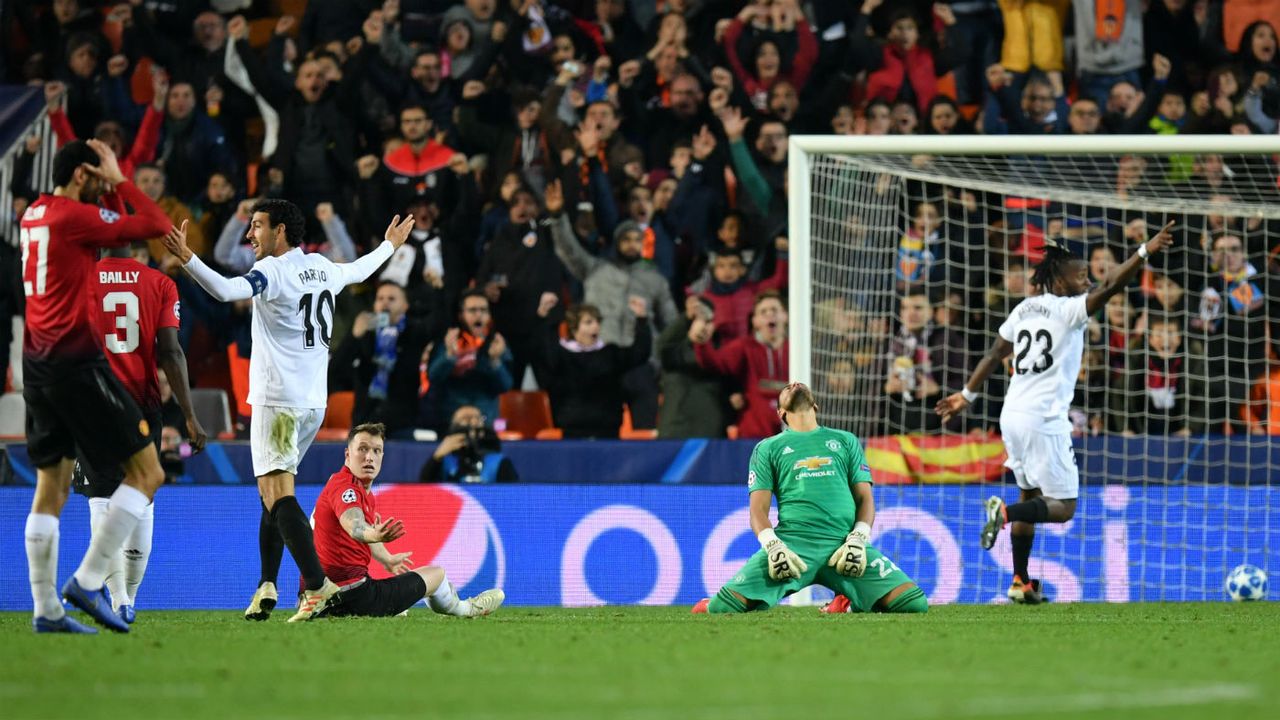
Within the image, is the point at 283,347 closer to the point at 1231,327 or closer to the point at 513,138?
the point at 513,138

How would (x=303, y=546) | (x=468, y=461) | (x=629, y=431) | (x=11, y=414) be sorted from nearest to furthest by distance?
(x=303, y=546) < (x=468, y=461) < (x=11, y=414) < (x=629, y=431)

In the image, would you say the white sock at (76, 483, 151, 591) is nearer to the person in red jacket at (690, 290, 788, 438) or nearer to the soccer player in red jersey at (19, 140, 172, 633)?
the soccer player in red jersey at (19, 140, 172, 633)

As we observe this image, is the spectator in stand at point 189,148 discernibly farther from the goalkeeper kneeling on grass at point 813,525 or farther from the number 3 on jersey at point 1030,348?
the number 3 on jersey at point 1030,348

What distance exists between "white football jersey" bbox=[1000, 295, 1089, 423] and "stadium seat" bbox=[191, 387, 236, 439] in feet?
20.0

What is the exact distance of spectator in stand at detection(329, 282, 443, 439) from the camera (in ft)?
43.8

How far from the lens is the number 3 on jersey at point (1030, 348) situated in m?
10.3

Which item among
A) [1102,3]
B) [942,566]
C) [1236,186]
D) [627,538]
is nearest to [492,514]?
[627,538]

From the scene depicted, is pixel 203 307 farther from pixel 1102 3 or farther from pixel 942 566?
pixel 1102 3

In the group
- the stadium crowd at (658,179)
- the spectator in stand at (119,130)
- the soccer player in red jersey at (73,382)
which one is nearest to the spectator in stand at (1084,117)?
the stadium crowd at (658,179)

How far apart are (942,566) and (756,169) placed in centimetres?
427

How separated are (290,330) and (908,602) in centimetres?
365

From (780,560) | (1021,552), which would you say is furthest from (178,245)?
(1021,552)

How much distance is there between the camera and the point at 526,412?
13.3 meters

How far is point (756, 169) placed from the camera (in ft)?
47.0
